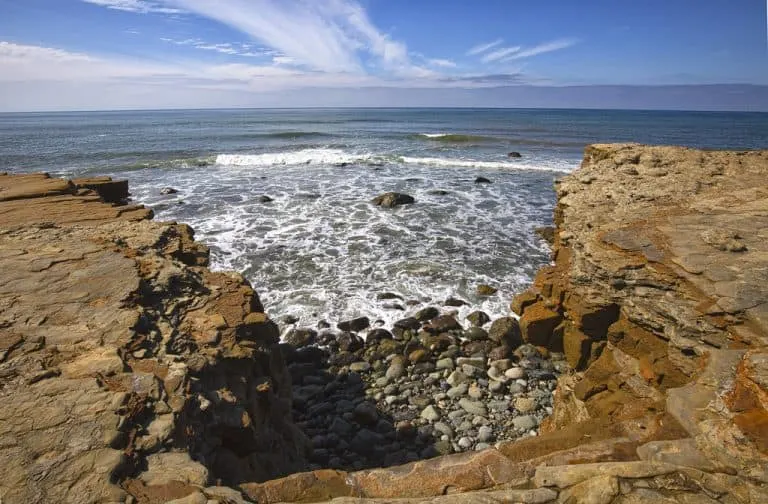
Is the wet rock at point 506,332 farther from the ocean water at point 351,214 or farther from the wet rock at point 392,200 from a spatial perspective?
the wet rock at point 392,200

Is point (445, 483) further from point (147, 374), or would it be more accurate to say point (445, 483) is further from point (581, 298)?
point (581, 298)

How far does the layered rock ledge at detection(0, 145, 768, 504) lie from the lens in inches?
111

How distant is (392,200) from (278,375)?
12834 mm

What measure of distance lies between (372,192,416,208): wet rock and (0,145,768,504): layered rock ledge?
1094 cm

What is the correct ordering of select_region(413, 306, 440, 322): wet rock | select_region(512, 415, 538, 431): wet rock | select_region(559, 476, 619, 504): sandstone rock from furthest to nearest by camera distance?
select_region(413, 306, 440, 322): wet rock → select_region(512, 415, 538, 431): wet rock → select_region(559, 476, 619, 504): sandstone rock

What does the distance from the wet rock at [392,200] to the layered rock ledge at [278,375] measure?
35.9 feet

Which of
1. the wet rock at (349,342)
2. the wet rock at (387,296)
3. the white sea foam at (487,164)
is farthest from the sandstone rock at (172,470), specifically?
the white sea foam at (487,164)

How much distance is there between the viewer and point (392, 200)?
17.9m

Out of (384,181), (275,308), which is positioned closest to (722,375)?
(275,308)

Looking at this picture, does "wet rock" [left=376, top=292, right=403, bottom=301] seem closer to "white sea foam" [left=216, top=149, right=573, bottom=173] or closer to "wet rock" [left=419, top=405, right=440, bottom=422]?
"wet rock" [left=419, top=405, right=440, bottom=422]

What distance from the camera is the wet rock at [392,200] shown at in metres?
17.8

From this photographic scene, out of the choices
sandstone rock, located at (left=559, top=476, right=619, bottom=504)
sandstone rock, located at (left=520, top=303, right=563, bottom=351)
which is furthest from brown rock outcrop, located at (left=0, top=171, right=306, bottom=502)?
sandstone rock, located at (left=520, top=303, right=563, bottom=351)

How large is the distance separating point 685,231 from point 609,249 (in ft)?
3.76

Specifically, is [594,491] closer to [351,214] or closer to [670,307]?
[670,307]
